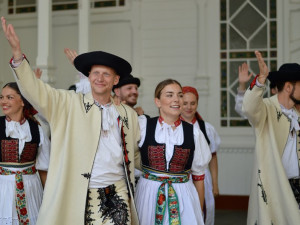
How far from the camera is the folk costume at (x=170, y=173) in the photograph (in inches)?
133

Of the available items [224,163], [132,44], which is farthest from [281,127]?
[132,44]

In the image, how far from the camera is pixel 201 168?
3586 mm

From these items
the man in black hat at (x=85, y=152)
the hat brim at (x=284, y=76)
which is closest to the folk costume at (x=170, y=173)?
the man in black hat at (x=85, y=152)

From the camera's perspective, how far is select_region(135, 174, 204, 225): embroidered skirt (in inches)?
133

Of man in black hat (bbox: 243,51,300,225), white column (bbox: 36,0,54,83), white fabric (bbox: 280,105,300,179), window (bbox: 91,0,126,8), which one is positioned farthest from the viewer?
window (bbox: 91,0,126,8)

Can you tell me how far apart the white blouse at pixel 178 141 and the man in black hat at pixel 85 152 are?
28 centimetres

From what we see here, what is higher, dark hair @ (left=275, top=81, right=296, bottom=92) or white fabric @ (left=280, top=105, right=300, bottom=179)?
dark hair @ (left=275, top=81, right=296, bottom=92)

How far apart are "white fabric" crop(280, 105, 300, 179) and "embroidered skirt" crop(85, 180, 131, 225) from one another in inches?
67.2

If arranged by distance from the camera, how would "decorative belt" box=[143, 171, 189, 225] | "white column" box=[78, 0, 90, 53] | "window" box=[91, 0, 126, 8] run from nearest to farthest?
"decorative belt" box=[143, 171, 189, 225] → "white column" box=[78, 0, 90, 53] → "window" box=[91, 0, 126, 8]

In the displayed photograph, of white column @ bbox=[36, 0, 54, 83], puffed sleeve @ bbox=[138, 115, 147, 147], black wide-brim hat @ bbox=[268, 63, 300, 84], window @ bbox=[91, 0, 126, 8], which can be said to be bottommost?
puffed sleeve @ bbox=[138, 115, 147, 147]

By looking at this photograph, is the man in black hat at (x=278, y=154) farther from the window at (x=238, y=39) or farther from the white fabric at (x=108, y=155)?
the window at (x=238, y=39)

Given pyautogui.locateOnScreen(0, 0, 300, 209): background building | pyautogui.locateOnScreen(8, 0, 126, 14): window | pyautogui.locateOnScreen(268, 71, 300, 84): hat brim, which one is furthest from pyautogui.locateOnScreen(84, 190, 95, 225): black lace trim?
pyautogui.locateOnScreen(8, 0, 126, 14): window

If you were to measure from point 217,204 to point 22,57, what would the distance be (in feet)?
15.6

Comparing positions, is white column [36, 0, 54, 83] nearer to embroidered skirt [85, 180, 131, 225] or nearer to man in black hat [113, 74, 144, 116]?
man in black hat [113, 74, 144, 116]
